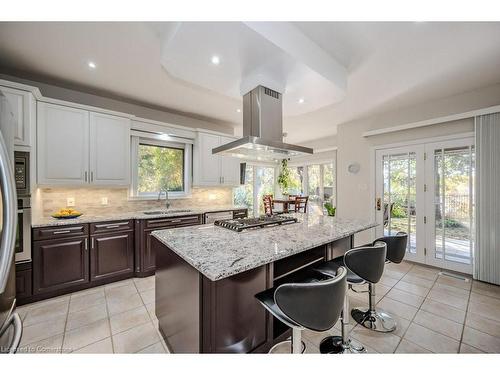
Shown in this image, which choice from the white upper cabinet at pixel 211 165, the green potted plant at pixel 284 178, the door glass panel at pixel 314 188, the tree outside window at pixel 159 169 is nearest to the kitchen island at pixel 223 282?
the tree outside window at pixel 159 169

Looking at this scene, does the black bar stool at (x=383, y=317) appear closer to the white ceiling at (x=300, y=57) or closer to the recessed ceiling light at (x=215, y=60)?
the white ceiling at (x=300, y=57)

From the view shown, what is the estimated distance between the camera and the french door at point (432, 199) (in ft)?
10.1

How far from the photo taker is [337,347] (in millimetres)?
1652

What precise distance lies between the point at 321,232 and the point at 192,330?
1246 millimetres

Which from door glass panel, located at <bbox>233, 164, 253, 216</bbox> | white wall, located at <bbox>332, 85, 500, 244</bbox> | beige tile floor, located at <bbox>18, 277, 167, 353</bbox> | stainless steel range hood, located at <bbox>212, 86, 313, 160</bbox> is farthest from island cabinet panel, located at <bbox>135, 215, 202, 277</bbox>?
white wall, located at <bbox>332, 85, 500, 244</bbox>

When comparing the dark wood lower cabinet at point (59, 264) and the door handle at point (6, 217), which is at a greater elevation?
the door handle at point (6, 217)

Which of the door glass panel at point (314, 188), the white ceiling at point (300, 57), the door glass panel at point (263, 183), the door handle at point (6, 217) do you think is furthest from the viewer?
the door glass panel at point (263, 183)

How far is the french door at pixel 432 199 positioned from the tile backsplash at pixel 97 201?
357 cm

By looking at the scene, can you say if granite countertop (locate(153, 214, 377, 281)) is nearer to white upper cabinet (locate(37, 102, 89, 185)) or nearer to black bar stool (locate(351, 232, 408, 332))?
black bar stool (locate(351, 232, 408, 332))

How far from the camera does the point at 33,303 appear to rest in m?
2.26

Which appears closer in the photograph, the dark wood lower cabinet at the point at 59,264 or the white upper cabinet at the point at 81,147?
the dark wood lower cabinet at the point at 59,264

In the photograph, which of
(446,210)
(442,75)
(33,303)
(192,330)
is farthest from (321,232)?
(33,303)

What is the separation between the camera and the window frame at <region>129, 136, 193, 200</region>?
11.1ft

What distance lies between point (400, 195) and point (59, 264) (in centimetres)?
507
